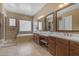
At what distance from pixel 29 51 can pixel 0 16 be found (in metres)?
1.07

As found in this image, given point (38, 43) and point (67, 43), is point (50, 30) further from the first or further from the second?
point (67, 43)

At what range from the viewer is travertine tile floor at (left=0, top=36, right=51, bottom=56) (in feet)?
7.29

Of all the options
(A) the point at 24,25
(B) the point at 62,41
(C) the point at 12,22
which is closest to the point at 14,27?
(C) the point at 12,22

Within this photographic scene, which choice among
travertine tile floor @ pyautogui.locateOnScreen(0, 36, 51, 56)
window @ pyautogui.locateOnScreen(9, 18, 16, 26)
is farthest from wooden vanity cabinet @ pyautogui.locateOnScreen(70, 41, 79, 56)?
window @ pyautogui.locateOnScreen(9, 18, 16, 26)

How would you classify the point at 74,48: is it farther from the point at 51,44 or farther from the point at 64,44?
the point at 51,44

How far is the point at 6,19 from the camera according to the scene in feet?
7.59

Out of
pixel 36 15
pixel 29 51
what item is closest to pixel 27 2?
pixel 36 15

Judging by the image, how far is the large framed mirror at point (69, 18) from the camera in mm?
2171

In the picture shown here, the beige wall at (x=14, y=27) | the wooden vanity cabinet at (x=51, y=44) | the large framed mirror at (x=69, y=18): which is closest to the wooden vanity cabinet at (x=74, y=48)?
the large framed mirror at (x=69, y=18)

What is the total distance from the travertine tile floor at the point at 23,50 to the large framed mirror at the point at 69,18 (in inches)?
31.5

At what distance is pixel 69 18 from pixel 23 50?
136cm

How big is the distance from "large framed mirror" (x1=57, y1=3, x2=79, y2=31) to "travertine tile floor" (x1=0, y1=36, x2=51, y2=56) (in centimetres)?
80

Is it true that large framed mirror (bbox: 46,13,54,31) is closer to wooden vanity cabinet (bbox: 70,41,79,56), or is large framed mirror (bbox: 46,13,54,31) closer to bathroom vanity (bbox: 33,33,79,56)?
bathroom vanity (bbox: 33,33,79,56)

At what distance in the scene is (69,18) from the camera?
232 centimetres
